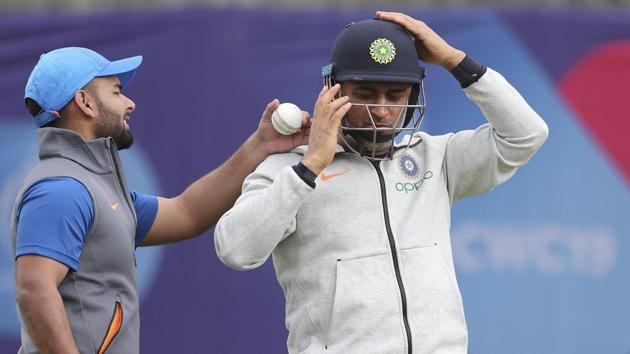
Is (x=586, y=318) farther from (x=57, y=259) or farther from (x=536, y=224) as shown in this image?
(x=57, y=259)

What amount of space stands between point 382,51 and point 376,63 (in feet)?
0.13

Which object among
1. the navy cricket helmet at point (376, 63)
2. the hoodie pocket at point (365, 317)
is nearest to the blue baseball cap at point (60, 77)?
the navy cricket helmet at point (376, 63)

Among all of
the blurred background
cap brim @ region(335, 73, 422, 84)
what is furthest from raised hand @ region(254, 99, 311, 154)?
the blurred background

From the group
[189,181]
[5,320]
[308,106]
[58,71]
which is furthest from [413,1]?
[58,71]

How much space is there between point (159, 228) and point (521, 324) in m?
2.36

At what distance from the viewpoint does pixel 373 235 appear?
10.4ft

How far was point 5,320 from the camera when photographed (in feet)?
18.1

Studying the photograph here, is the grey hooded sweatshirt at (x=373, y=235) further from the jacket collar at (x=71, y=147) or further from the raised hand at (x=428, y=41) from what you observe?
the jacket collar at (x=71, y=147)

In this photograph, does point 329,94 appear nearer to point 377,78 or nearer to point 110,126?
point 377,78

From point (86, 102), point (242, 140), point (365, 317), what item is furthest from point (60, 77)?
point (242, 140)

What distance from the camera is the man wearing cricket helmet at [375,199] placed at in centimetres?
310

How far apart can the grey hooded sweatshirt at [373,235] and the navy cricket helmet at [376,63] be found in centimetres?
9

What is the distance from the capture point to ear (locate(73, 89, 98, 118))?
3588mm

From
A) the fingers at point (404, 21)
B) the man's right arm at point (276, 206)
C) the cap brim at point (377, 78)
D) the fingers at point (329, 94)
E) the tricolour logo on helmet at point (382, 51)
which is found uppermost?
the fingers at point (404, 21)
